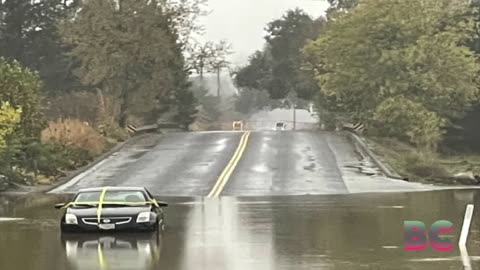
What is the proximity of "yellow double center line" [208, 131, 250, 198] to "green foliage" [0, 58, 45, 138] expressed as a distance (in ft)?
26.7

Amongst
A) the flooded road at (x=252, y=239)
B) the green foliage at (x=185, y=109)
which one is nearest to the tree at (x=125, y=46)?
the green foliage at (x=185, y=109)

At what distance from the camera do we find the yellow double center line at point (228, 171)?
32312 millimetres

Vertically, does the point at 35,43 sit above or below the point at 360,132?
above

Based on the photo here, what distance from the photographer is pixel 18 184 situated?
3481 centimetres

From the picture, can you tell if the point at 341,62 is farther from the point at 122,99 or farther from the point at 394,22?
the point at 122,99

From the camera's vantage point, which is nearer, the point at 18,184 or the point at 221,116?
the point at 18,184

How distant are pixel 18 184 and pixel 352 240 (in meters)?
19.7

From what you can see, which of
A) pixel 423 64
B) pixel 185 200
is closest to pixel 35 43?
pixel 423 64

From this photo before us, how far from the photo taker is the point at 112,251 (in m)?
16.5

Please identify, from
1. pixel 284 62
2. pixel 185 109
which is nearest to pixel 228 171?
pixel 185 109

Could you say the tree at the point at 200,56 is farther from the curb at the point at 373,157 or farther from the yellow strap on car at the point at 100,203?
the yellow strap on car at the point at 100,203

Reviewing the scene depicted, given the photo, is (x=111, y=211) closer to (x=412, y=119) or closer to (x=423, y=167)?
(x=423, y=167)

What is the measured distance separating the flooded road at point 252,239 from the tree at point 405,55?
19.0m

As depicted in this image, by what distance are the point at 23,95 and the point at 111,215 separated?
19.6 m
